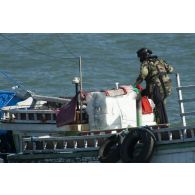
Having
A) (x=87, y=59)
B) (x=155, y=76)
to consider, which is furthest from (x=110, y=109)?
(x=87, y=59)

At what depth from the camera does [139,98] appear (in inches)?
799

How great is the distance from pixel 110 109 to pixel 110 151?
846mm

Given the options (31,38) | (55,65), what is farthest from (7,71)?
(31,38)

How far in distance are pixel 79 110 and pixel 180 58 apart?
36.6ft

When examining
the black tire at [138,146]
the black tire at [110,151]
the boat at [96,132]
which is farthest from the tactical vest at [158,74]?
the black tire at [110,151]

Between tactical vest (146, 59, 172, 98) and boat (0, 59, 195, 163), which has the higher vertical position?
tactical vest (146, 59, 172, 98)

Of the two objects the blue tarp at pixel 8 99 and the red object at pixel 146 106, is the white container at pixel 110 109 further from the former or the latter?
the blue tarp at pixel 8 99

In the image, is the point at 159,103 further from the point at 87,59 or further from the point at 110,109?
the point at 87,59

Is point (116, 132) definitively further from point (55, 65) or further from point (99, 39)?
point (99, 39)

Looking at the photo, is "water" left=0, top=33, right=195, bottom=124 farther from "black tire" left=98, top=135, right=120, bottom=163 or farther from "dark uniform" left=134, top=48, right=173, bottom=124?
"black tire" left=98, top=135, right=120, bottom=163

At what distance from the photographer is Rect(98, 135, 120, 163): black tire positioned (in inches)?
767

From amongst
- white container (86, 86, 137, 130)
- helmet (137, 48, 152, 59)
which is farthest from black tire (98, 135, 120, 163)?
helmet (137, 48, 152, 59)

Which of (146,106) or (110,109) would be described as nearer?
(110,109)

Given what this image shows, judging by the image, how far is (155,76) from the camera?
1980cm
